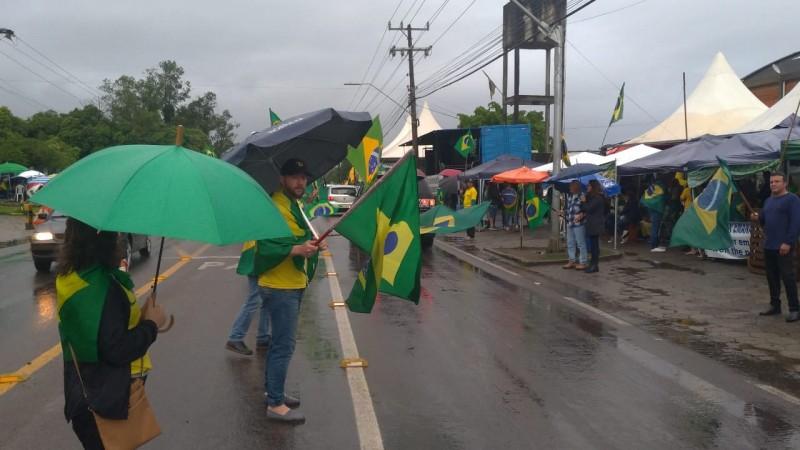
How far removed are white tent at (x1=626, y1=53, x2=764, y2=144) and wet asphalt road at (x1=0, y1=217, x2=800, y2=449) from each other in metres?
16.4

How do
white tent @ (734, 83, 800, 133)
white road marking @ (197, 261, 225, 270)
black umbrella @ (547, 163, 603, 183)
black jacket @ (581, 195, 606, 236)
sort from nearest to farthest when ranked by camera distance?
black jacket @ (581, 195, 606, 236) < white road marking @ (197, 261, 225, 270) < black umbrella @ (547, 163, 603, 183) < white tent @ (734, 83, 800, 133)

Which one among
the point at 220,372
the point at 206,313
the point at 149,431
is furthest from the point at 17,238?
the point at 149,431

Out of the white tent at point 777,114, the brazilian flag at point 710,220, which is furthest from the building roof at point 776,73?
the brazilian flag at point 710,220

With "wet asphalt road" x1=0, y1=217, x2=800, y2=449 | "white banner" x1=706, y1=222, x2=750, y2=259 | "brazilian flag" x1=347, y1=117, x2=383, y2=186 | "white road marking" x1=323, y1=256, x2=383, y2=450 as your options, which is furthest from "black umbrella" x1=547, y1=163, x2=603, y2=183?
"brazilian flag" x1=347, y1=117, x2=383, y2=186

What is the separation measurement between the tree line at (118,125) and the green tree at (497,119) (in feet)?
74.8

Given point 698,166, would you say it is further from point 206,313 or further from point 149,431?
point 149,431

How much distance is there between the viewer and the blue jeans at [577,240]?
1422 centimetres

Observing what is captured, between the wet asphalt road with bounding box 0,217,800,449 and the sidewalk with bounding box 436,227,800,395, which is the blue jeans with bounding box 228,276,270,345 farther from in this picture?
the sidewalk with bounding box 436,227,800,395

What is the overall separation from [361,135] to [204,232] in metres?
3.74

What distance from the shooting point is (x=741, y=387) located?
6.18 metres

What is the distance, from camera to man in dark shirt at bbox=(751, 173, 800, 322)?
8562 mm

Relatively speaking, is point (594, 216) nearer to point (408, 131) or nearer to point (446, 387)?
point (446, 387)

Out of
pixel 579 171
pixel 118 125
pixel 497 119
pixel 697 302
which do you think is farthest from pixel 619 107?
pixel 118 125

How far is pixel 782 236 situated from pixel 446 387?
5.36 meters
